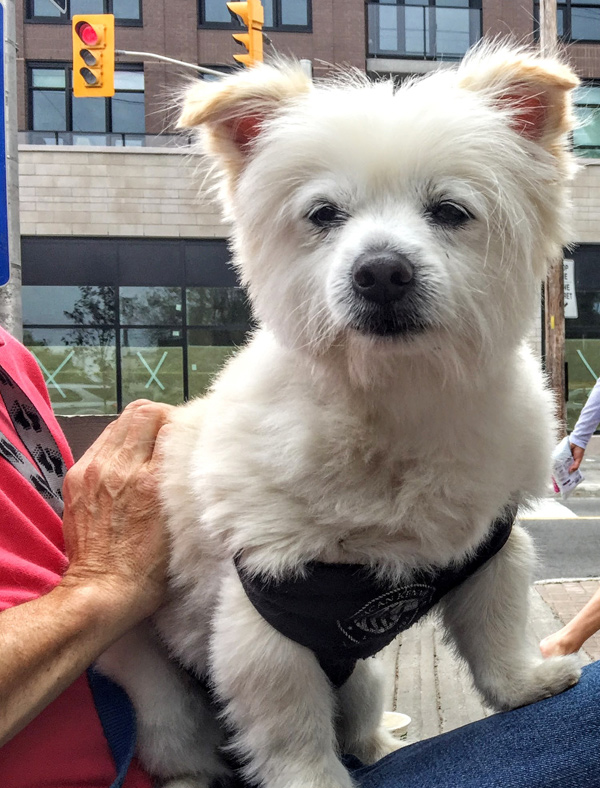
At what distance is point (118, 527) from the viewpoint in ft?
4.94

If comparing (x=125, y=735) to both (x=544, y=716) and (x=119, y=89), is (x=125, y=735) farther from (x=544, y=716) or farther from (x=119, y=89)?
(x=119, y=89)

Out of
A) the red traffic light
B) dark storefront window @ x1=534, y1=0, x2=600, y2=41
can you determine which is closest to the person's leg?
the red traffic light

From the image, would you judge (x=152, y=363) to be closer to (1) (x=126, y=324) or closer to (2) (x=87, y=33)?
(1) (x=126, y=324)

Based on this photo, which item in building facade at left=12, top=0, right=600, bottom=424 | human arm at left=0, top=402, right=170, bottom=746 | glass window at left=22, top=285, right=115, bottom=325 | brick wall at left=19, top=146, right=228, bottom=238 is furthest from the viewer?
brick wall at left=19, top=146, right=228, bottom=238

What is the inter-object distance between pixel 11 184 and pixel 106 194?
8.69m

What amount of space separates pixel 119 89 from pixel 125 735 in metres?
15.4

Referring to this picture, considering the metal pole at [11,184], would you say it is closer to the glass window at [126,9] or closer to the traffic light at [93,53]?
the traffic light at [93,53]

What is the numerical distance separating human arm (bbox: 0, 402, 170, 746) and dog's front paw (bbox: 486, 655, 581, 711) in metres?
0.76

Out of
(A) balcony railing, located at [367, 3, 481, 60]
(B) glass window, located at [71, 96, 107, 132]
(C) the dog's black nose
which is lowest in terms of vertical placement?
(C) the dog's black nose

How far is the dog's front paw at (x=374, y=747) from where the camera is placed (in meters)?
1.87

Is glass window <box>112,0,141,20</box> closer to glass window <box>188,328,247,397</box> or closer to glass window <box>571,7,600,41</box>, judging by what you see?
glass window <box>188,328,247,397</box>

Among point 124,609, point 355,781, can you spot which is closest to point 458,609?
point 355,781

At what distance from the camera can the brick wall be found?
45.6ft

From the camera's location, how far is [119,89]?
1477cm
